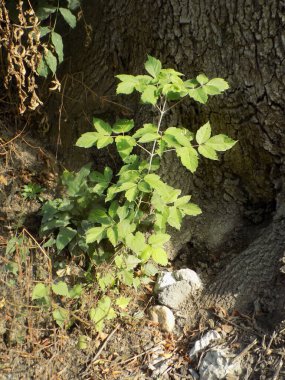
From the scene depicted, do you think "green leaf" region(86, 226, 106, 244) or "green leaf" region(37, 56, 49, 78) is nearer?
"green leaf" region(86, 226, 106, 244)

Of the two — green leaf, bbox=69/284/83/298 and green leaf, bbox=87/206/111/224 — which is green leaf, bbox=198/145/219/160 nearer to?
green leaf, bbox=87/206/111/224

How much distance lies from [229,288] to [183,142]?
0.93 metres

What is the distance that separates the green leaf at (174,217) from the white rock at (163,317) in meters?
0.57

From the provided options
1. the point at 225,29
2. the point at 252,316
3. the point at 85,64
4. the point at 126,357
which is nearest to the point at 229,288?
the point at 252,316

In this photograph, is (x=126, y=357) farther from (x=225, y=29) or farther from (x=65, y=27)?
(x=65, y=27)

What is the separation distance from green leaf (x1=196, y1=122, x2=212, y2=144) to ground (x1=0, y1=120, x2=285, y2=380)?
2.88 ft

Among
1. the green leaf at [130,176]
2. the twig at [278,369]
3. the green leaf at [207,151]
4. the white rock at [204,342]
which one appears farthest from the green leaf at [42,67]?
the twig at [278,369]

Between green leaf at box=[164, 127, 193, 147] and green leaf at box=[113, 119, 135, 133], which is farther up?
green leaf at box=[164, 127, 193, 147]

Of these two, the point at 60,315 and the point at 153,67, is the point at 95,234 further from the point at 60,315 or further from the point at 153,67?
the point at 153,67

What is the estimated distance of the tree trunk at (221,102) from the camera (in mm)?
2992

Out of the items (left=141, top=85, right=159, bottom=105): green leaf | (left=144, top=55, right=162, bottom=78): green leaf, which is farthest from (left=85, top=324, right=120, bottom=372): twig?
(left=144, top=55, right=162, bottom=78): green leaf

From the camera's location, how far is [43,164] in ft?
12.0

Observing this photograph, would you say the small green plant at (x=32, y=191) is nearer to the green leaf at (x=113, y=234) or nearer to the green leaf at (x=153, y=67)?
the green leaf at (x=113, y=234)

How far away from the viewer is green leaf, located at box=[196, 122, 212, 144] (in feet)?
9.48
